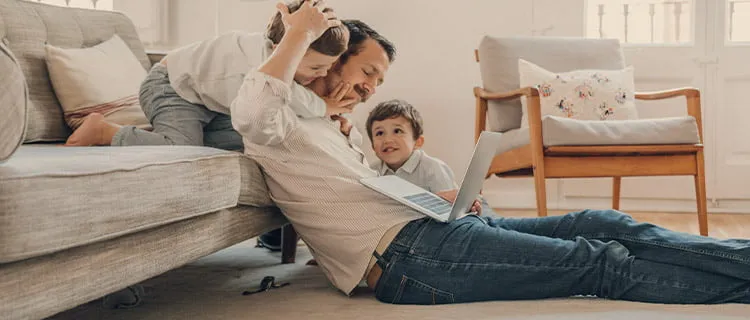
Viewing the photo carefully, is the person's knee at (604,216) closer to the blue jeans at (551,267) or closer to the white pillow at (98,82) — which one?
the blue jeans at (551,267)

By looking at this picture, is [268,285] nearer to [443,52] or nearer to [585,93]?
[585,93]

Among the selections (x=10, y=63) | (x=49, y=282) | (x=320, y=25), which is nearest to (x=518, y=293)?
(x=320, y=25)

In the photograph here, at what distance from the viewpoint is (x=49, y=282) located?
100 centimetres

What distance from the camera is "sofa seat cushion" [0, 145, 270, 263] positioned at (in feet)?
3.06

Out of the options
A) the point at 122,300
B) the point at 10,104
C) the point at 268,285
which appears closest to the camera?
the point at 10,104

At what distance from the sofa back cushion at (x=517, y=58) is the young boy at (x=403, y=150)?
31.1 inches

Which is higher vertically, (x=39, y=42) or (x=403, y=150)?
(x=39, y=42)

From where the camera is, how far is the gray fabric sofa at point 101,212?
941 millimetres

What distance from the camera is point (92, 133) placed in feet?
6.52

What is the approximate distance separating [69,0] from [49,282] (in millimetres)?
3875

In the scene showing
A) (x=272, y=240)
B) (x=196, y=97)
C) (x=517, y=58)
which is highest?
(x=517, y=58)

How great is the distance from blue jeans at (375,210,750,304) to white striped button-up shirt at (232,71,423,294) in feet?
0.18

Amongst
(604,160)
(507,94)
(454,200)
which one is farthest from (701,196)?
(454,200)

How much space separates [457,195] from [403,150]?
3.33ft
